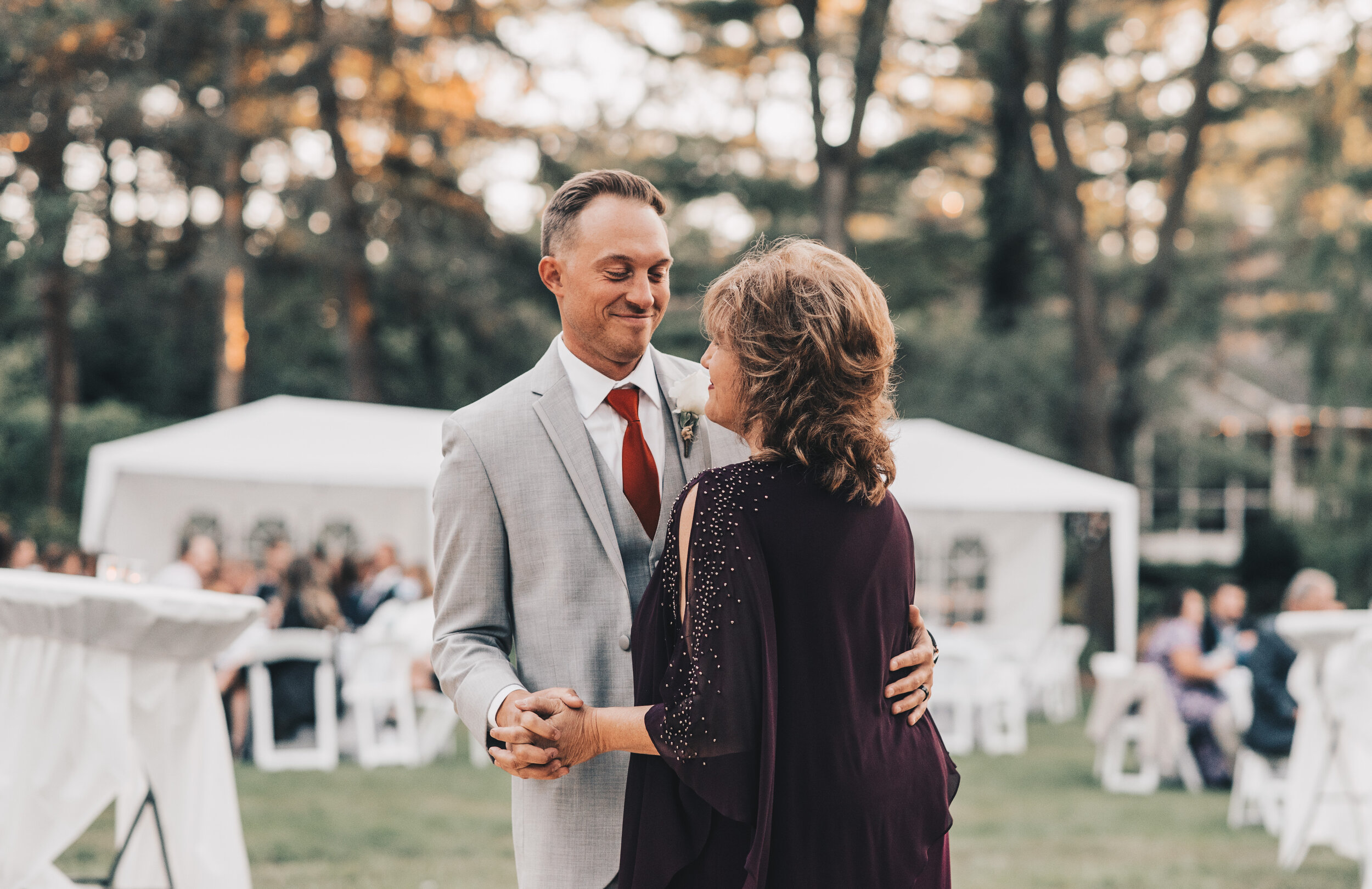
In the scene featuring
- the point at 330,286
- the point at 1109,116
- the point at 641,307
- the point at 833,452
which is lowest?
the point at 833,452

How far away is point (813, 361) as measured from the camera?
1.79 meters

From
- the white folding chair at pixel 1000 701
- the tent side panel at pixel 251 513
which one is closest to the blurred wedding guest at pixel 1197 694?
the white folding chair at pixel 1000 701

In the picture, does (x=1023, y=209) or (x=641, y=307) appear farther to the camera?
(x=1023, y=209)

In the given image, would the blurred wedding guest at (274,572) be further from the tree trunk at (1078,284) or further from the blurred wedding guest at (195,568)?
the tree trunk at (1078,284)

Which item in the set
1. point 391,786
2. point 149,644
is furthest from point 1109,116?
point 149,644

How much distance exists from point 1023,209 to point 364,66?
11521mm

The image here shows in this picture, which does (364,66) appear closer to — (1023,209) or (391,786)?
(1023,209)

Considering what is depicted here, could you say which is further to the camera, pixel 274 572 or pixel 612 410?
pixel 274 572

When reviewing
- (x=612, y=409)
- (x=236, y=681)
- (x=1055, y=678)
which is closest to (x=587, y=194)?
(x=612, y=409)

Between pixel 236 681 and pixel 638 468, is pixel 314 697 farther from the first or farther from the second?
pixel 638 468

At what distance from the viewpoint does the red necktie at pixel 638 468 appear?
2.23 meters

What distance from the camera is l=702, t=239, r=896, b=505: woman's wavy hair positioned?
1793mm

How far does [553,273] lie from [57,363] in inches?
804

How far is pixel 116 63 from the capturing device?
742 inches
